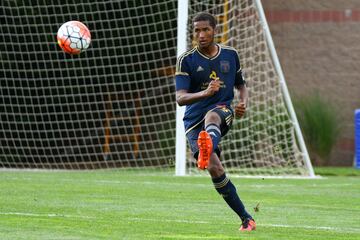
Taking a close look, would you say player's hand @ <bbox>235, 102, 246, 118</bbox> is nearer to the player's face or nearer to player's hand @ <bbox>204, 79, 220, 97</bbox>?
→ player's hand @ <bbox>204, 79, 220, 97</bbox>

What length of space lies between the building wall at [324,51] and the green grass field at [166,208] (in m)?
6.91

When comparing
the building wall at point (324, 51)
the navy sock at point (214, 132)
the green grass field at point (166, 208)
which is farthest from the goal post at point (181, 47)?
the navy sock at point (214, 132)

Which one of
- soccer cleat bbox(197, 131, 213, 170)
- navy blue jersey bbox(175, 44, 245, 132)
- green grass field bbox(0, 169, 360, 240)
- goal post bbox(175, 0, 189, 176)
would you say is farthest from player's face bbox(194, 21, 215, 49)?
goal post bbox(175, 0, 189, 176)

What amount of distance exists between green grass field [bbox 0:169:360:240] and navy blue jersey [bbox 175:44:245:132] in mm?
1042

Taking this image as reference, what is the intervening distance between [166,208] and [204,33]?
8.39 ft

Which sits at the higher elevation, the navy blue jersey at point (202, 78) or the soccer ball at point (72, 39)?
the navy blue jersey at point (202, 78)

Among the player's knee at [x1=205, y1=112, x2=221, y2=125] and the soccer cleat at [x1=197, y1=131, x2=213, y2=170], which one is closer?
the soccer cleat at [x1=197, y1=131, x2=213, y2=170]

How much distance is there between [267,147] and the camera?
62.8ft

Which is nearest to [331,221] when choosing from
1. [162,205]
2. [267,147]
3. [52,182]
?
[162,205]

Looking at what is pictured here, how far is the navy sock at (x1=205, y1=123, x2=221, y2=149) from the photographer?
8.66 m

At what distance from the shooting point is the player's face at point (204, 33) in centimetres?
903

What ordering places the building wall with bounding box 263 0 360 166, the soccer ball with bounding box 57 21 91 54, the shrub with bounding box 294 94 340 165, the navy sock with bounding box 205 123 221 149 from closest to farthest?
1. the navy sock with bounding box 205 123 221 149
2. the soccer ball with bounding box 57 21 91 54
3. the shrub with bounding box 294 94 340 165
4. the building wall with bounding box 263 0 360 166

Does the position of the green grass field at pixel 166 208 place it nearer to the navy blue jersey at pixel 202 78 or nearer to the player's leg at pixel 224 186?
the player's leg at pixel 224 186

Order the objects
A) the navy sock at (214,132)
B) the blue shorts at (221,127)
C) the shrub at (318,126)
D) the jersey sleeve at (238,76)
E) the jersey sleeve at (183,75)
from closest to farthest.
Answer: the navy sock at (214,132)
the blue shorts at (221,127)
the jersey sleeve at (183,75)
the jersey sleeve at (238,76)
the shrub at (318,126)
